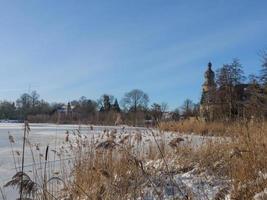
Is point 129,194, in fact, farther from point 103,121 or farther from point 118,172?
point 103,121

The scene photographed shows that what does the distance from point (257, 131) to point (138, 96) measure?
75502mm

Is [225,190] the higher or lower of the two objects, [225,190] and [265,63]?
the lower

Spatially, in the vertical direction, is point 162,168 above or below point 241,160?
below

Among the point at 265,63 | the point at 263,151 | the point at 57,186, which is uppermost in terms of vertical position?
the point at 265,63

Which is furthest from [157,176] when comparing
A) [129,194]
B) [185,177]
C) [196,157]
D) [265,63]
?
[265,63]

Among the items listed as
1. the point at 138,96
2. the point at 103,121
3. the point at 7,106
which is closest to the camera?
the point at 103,121

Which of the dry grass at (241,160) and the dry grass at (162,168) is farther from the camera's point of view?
the dry grass at (241,160)

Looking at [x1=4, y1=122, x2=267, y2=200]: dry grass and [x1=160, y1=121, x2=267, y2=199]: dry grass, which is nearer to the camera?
[x1=4, y1=122, x2=267, y2=200]: dry grass

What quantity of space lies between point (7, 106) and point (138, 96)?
23708 mm

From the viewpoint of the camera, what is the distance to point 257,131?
6512 millimetres

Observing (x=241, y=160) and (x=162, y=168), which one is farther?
(x=162, y=168)

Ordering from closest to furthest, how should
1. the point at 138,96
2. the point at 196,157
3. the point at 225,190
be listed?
the point at 225,190 < the point at 196,157 < the point at 138,96

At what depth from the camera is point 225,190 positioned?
3.17 m

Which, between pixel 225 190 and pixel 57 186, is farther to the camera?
pixel 57 186
